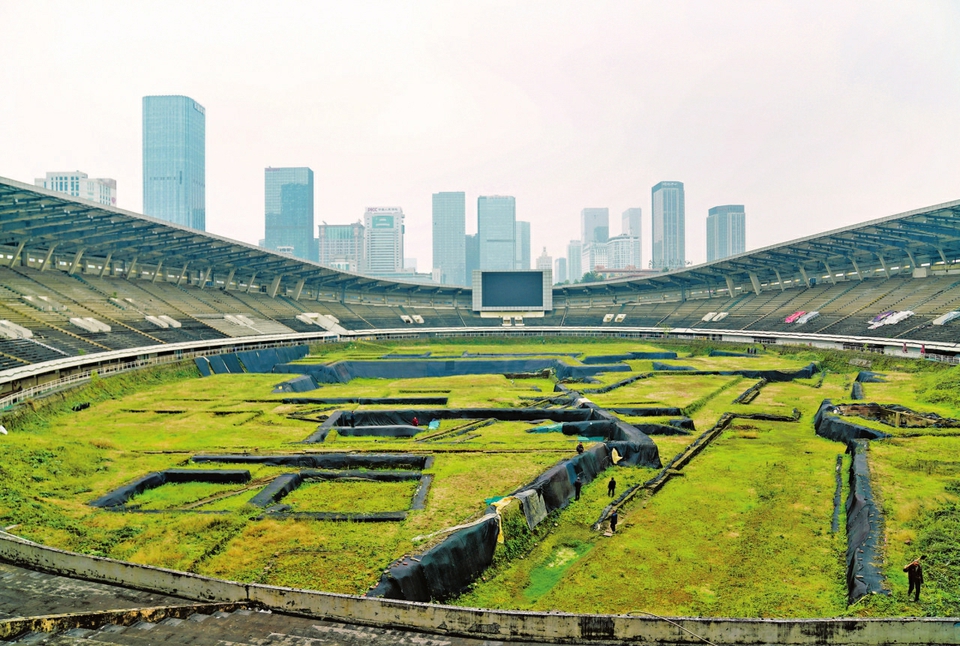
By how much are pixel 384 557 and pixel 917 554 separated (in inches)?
408

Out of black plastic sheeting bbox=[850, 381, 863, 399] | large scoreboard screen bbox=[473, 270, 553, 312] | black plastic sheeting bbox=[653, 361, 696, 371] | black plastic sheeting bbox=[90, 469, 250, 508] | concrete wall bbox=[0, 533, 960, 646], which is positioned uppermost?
large scoreboard screen bbox=[473, 270, 553, 312]

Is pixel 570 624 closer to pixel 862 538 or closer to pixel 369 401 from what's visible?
pixel 862 538

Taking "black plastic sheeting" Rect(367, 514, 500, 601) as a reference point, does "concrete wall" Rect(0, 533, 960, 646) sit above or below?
above

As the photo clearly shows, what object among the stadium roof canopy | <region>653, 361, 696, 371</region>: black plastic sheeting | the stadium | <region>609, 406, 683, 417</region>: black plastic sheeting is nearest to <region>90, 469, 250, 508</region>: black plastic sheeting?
the stadium

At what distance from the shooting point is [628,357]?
5022 centimetres

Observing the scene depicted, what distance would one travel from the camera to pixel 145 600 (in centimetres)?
919

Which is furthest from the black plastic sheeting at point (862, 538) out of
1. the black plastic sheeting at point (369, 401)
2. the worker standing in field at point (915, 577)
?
the black plastic sheeting at point (369, 401)


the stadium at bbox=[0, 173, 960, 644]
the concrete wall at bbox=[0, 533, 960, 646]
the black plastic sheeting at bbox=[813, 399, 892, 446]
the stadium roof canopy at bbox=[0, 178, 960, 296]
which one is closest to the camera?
the concrete wall at bbox=[0, 533, 960, 646]

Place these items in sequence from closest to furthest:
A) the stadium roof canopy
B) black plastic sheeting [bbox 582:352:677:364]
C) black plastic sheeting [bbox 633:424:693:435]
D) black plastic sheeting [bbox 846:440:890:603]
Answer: black plastic sheeting [bbox 846:440:890:603] < black plastic sheeting [bbox 633:424:693:435] < the stadium roof canopy < black plastic sheeting [bbox 582:352:677:364]

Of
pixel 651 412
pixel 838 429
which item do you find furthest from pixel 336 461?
pixel 838 429

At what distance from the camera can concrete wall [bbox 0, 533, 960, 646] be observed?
7703 mm

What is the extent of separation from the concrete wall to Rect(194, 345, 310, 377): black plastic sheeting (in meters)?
36.8

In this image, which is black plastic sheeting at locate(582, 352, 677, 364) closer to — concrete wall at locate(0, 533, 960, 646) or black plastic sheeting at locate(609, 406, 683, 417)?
black plastic sheeting at locate(609, 406, 683, 417)

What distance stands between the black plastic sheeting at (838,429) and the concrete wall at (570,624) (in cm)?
1363
